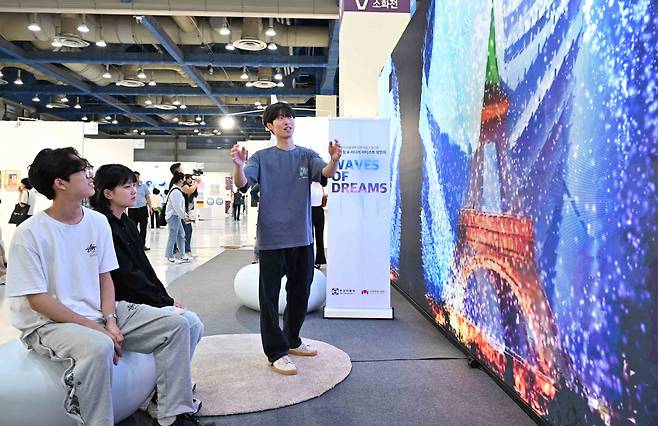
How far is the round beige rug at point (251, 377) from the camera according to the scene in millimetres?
2248

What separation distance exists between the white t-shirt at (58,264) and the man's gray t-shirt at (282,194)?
0.90 meters

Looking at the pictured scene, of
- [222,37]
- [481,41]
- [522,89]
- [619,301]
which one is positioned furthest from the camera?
[222,37]

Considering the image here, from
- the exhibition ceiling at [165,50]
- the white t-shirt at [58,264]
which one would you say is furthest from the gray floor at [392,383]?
the exhibition ceiling at [165,50]

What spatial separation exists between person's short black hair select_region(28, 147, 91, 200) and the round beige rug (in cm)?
114

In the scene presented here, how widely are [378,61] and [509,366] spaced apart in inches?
218

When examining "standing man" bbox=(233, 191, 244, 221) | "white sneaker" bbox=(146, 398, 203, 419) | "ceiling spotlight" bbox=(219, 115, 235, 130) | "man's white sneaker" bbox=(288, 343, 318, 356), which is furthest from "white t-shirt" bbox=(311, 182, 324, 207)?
"ceiling spotlight" bbox=(219, 115, 235, 130)

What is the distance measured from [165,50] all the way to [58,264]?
35.7ft

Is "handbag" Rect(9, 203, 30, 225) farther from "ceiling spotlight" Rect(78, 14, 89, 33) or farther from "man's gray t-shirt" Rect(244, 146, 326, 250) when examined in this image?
"man's gray t-shirt" Rect(244, 146, 326, 250)

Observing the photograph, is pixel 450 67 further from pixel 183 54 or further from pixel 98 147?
pixel 98 147

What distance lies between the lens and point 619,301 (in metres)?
1.52

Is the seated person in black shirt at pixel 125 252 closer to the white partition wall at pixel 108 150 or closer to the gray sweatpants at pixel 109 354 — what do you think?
the gray sweatpants at pixel 109 354

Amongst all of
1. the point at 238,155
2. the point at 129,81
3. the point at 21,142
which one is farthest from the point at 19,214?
the point at 238,155

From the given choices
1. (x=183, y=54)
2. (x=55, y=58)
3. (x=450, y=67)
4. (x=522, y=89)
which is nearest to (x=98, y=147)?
(x=55, y=58)

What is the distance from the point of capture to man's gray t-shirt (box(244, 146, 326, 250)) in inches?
104
